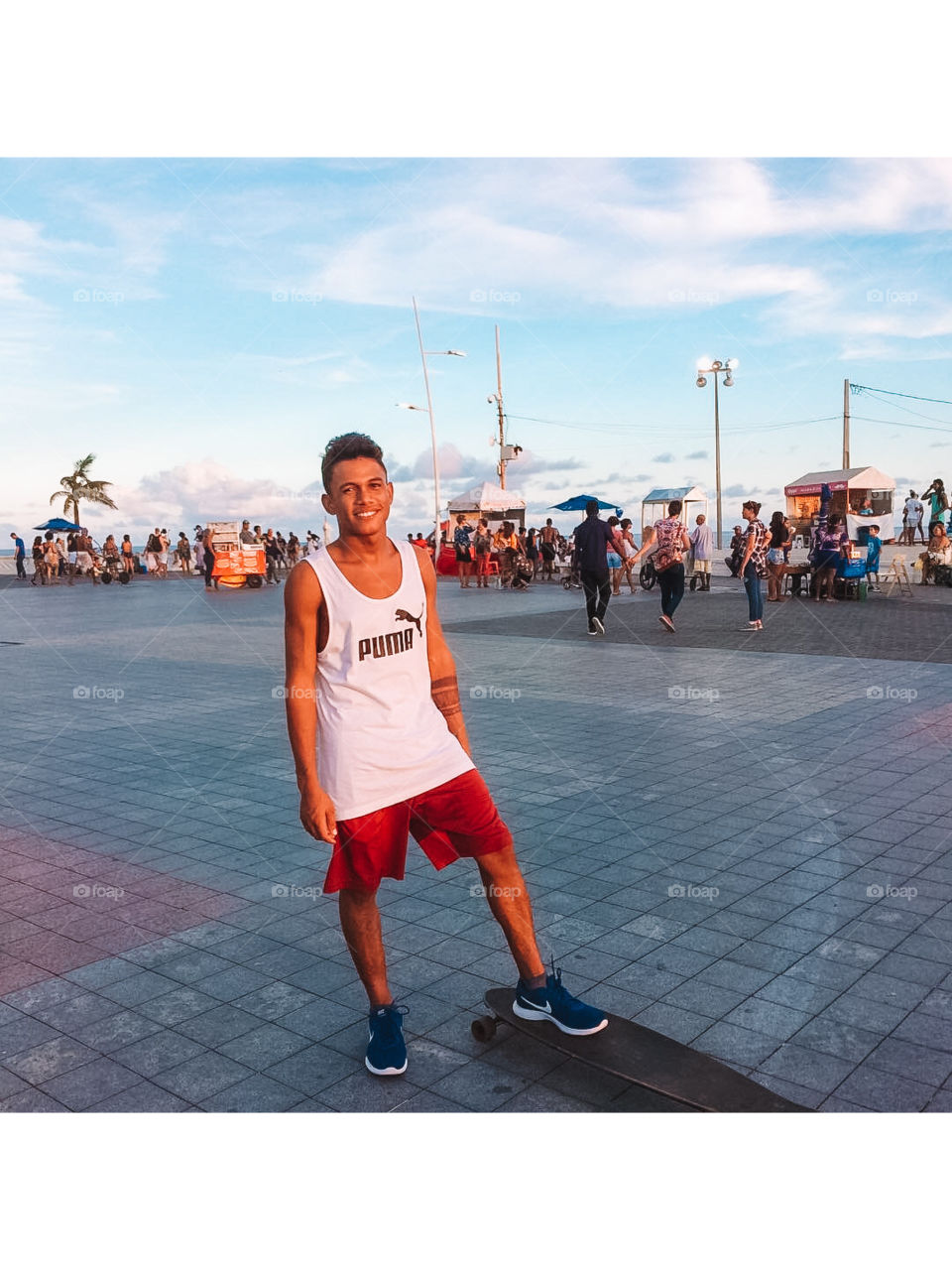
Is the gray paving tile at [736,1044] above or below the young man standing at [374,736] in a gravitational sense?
below

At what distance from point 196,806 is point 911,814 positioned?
4.03 meters

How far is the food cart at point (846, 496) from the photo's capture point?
34.0 metres

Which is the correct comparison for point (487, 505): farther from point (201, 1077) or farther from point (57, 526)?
point (201, 1077)

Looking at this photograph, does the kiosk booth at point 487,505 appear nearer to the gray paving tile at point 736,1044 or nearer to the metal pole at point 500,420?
the metal pole at point 500,420

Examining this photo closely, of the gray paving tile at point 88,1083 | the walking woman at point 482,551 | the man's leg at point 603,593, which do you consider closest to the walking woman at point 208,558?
the walking woman at point 482,551

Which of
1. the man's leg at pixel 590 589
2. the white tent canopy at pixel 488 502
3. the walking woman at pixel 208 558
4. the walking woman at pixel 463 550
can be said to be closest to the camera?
the man's leg at pixel 590 589

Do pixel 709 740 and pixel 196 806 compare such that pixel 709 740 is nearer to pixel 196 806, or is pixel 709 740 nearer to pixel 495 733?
pixel 495 733

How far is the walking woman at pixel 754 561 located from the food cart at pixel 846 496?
18757mm

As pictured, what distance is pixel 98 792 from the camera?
6.39m

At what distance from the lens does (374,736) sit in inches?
117

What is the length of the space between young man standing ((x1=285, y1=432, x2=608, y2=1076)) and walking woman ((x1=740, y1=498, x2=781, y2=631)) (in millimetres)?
11168

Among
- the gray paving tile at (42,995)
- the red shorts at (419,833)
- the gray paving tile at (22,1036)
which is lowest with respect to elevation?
the gray paving tile at (42,995)

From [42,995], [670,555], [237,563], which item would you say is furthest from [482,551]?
[42,995]

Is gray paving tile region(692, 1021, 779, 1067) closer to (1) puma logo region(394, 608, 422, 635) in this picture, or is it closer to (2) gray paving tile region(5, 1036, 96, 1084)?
(1) puma logo region(394, 608, 422, 635)
